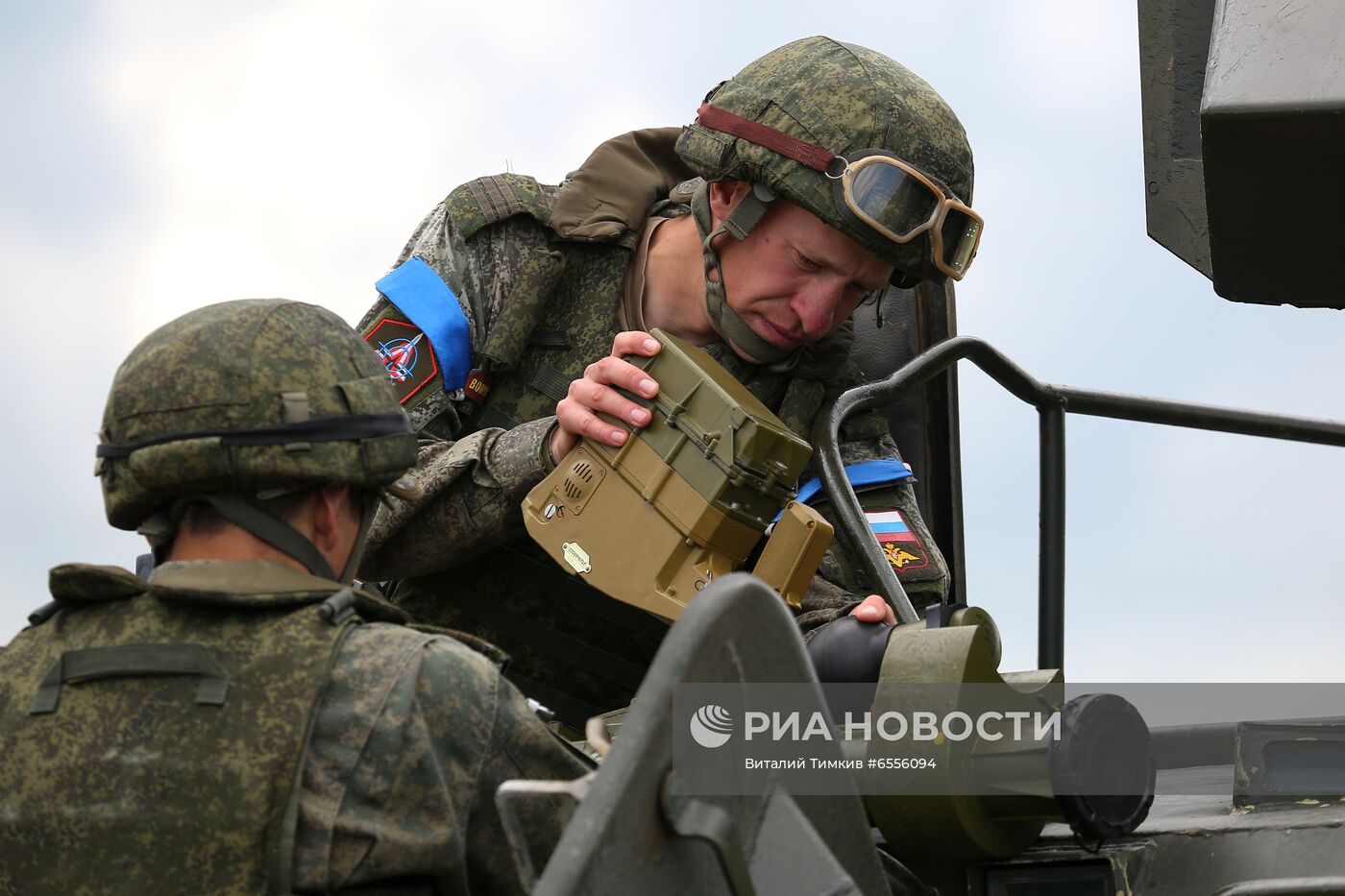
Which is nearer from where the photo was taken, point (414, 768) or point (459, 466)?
point (414, 768)

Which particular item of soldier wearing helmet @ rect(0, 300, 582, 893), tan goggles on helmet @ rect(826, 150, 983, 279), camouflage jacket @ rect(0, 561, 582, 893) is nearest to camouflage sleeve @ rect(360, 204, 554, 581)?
tan goggles on helmet @ rect(826, 150, 983, 279)

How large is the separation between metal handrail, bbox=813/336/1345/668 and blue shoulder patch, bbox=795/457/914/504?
0.30 m

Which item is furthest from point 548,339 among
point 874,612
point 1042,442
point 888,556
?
point 874,612

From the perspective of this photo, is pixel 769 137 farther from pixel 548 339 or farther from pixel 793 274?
pixel 548 339

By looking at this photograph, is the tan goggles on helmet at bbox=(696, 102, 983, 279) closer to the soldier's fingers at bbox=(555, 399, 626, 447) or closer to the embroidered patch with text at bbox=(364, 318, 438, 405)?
the soldier's fingers at bbox=(555, 399, 626, 447)

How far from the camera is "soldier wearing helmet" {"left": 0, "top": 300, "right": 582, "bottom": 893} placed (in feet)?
7.32

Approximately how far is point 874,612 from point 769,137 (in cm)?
118

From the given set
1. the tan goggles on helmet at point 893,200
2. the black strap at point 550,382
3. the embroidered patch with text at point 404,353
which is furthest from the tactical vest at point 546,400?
the tan goggles on helmet at point 893,200

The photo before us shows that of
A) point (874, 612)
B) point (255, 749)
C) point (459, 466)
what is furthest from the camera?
point (459, 466)

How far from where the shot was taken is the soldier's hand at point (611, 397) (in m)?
3.34

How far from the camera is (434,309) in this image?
3754 millimetres

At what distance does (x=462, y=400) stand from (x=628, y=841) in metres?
2.24

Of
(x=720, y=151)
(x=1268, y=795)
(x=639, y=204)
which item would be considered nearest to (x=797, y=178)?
(x=720, y=151)

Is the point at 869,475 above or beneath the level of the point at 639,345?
beneath
